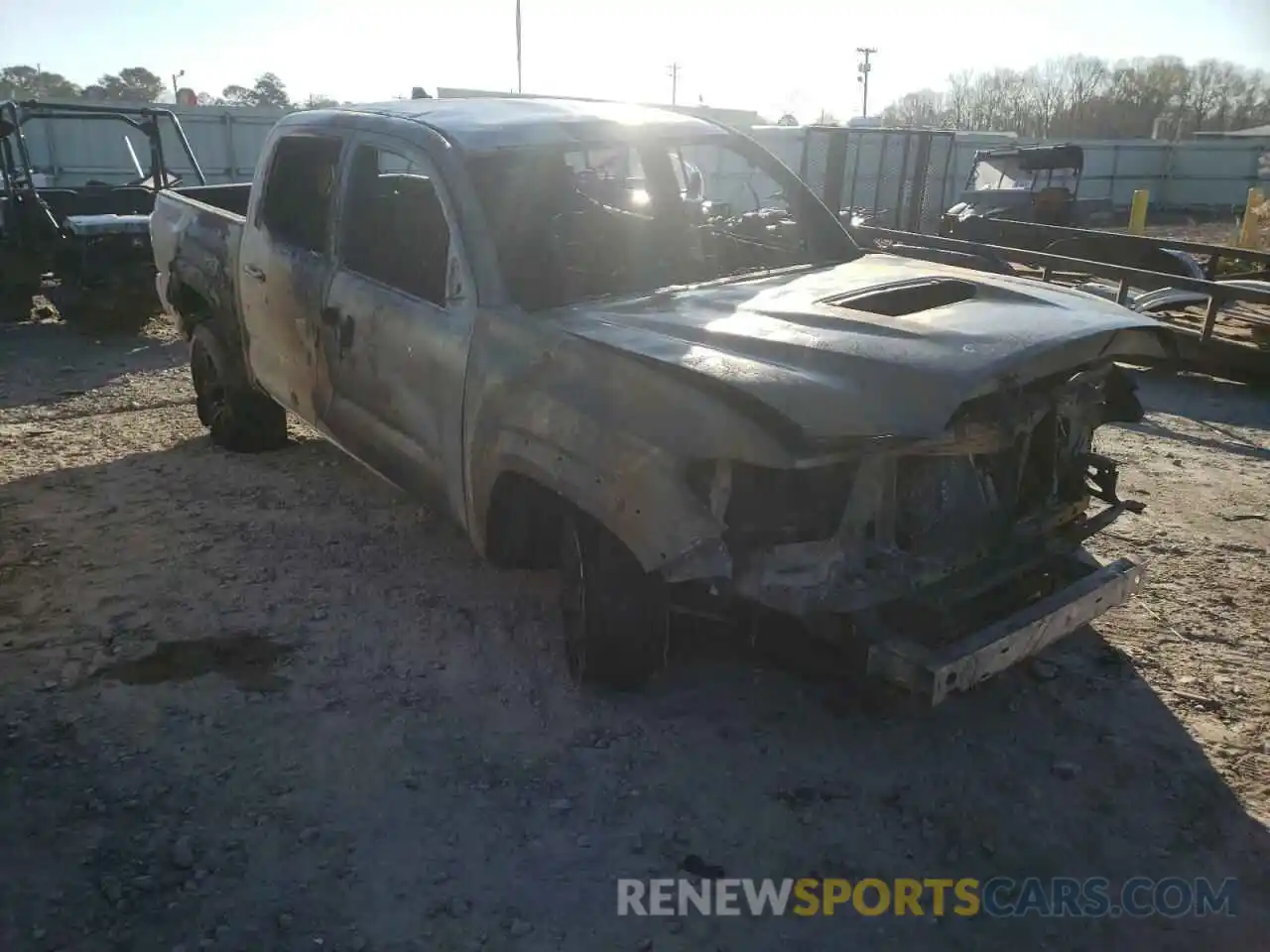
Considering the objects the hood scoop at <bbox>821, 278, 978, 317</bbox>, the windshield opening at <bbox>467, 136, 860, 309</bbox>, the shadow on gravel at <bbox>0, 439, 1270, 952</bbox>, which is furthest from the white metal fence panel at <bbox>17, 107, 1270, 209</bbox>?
the shadow on gravel at <bbox>0, 439, 1270, 952</bbox>

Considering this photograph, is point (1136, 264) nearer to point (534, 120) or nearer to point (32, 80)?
point (534, 120)

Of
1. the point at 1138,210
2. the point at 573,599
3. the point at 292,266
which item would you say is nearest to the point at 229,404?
the point at 292,266

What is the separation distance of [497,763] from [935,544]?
5.01ft

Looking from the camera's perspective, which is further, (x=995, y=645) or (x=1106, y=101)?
(x=1106, y=101)

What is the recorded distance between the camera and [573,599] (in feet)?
11.5

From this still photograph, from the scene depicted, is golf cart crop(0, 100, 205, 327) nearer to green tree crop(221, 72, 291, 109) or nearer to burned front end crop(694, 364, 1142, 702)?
burned front end crop(694, 364, 1142, 702)

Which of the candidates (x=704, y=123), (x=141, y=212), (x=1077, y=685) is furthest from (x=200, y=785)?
(x=141, y=212)

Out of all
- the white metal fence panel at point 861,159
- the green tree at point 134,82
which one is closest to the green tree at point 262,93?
the green tree at point 134,82

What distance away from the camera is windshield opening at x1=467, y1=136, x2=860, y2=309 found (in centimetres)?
364

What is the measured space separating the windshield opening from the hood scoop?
64cm

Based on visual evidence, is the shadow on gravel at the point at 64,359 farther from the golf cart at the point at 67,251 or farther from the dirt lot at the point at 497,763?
the dirt lot at the point at 497,763

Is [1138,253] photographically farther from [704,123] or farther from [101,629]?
[101,629]

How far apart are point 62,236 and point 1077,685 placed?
999 centimetres

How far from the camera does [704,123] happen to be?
14.7ft
